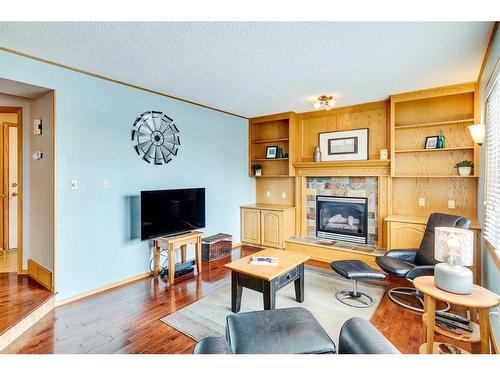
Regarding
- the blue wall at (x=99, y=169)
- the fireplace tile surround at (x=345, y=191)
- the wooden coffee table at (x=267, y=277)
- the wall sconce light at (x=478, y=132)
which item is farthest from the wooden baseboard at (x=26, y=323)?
the wall sconce light at (x=478, y=132)

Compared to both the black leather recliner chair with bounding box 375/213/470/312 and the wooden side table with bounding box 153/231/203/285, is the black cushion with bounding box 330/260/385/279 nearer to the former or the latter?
the black leather recliner chair with bounding box 375/213/470/312

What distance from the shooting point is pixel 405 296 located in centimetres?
295

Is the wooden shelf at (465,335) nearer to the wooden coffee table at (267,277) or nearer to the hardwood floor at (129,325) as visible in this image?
the hardwood floor at (129,325)

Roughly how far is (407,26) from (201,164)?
3158 millimetres

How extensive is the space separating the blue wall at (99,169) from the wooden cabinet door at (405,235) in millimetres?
2952

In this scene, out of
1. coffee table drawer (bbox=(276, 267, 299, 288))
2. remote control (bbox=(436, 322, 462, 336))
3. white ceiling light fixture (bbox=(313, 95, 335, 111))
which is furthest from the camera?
white ceiling light fixture (bbox=(313, 95, 335, 111))

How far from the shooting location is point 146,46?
7.57 ft

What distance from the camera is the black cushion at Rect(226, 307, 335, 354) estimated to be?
152 cm

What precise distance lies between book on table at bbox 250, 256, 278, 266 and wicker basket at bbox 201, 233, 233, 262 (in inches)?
57.8

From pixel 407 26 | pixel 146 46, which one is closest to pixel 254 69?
pixel 146 46

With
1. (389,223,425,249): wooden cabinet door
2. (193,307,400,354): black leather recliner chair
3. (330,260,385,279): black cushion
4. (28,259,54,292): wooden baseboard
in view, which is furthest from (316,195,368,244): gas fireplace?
(28,259,54,292): wooden baseboard

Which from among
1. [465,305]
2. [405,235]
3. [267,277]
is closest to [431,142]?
[405,235]

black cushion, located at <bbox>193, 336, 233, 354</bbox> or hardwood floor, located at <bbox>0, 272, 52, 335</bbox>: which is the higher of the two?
black cushion, located at <bbox>193, 336, 233, 354</bbox>

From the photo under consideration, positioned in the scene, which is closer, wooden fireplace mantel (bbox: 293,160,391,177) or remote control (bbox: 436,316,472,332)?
remote control (bbox: 436,316,472,332)
